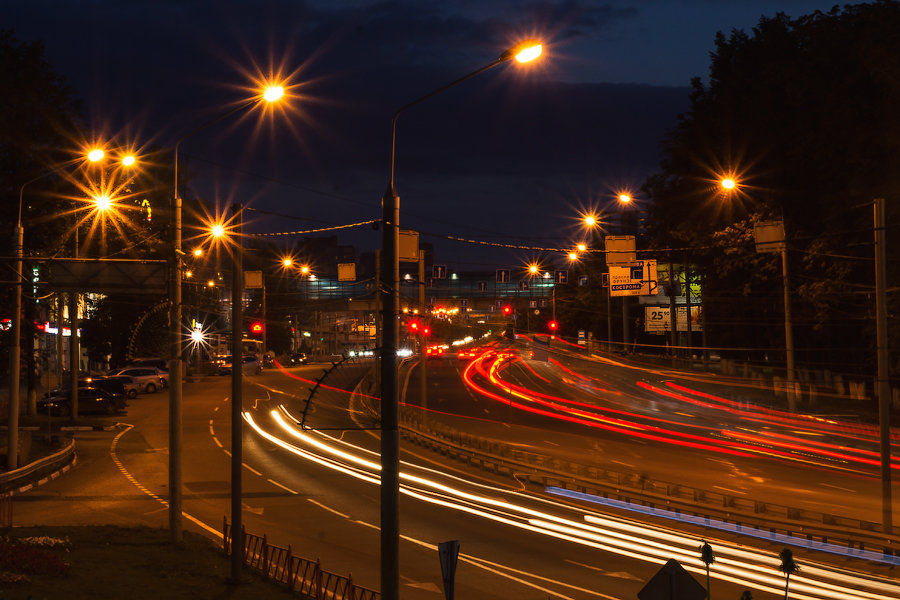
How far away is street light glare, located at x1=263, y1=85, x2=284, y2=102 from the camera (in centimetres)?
1413

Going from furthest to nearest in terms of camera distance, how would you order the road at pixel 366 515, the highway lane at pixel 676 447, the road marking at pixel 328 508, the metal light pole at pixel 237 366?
the highway lane at pixel 676 447
the road marking at pixel 328 508
the road at pixel 366 515
the metal light pole at pixel 237 366

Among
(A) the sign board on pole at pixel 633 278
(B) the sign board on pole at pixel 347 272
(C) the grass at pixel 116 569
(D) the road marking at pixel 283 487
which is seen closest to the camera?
(C) the grass at pixel 116 569

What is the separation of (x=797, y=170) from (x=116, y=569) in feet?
154

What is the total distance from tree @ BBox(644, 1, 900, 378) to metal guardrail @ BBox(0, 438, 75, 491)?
91.8 ft

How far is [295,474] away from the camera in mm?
31281

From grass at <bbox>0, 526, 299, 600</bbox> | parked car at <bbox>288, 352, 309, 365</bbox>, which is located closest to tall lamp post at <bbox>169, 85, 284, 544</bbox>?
grass at <bbox>0, 526, 299, 600</bbox>

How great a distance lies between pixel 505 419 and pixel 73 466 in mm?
23815

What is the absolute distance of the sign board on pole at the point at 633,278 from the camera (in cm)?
2827

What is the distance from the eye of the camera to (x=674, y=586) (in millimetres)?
8039

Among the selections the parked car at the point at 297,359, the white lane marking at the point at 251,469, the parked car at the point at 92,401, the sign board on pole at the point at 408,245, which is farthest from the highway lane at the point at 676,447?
the parked car at the point at 297,359

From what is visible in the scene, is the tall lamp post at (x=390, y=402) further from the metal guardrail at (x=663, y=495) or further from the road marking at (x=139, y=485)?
the metal guardrail at (x=663, y=495)

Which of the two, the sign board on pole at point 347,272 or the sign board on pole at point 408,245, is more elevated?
the sign board on pole at point 347,272

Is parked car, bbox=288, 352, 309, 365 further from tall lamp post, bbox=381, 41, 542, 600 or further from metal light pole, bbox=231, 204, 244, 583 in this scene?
tall lamp post, bbox=381, 41, 542, 600

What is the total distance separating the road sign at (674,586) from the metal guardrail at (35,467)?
78.9 ft
